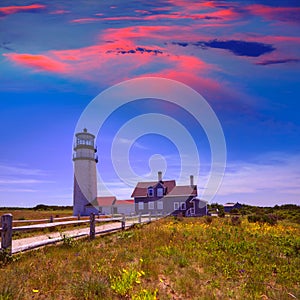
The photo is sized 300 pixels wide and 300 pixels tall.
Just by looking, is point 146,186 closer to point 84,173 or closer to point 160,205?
point 160,205

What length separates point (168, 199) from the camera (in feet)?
181

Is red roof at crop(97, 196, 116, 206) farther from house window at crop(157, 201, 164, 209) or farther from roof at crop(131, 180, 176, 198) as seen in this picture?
house window at crop(157, 201, 164, 209)

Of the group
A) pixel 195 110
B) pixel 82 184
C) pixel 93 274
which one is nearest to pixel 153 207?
Result: pixel 82 184

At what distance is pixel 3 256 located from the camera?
9.27 meters

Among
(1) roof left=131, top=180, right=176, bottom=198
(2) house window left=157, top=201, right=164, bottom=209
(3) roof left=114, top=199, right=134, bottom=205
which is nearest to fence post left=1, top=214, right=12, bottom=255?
(2) house window left=157, top=201, right=164, bottom=209

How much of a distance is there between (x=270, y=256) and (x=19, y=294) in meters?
7.99

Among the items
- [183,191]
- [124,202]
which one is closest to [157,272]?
[183,191]

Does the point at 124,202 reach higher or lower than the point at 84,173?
lower

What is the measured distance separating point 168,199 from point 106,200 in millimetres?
14434

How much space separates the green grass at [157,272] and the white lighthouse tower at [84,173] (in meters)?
39.3

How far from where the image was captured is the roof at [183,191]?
181ft

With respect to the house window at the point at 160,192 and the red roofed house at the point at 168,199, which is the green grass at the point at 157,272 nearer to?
the red roofed house at the point at 168,199

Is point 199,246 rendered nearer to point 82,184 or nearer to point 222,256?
point 222,256

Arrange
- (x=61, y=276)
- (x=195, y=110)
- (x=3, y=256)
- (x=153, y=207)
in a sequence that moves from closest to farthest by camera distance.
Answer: (x=61, y=276) < (x=3, y=256) < (x=195, y=110) < (x=153, y=207)
